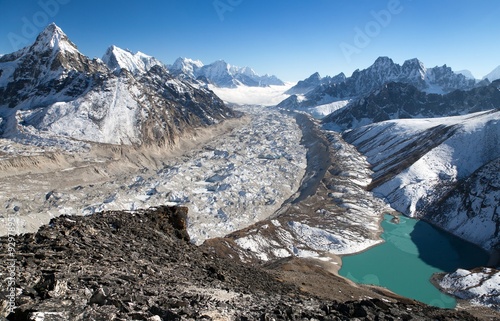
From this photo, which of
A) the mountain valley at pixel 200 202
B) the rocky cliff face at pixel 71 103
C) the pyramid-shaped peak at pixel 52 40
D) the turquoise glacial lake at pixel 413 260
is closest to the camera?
the mountain valley at pixel 200 202

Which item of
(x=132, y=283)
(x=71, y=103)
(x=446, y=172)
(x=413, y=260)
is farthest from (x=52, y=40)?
(x=132, y=283)

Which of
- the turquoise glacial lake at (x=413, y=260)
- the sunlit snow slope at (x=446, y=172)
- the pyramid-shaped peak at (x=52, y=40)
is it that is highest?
the pyramid-shaped peak at (x=52, y=40)

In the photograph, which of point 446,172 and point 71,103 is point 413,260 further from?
point 71,103

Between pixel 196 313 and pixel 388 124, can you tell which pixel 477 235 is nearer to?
pixel 196 313

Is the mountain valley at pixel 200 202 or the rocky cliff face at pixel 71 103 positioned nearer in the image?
the mountain valley at pixel 200 202

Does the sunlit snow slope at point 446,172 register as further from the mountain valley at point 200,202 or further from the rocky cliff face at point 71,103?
the rocky cliff face at point 71,103

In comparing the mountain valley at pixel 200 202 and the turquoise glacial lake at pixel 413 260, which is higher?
the mountain valley at pixel 200 202

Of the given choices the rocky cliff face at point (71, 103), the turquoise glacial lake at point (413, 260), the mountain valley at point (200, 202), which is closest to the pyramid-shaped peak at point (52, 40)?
the rocky cliff face at point (71, 103)

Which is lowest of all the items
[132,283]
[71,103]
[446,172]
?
[446,172]
